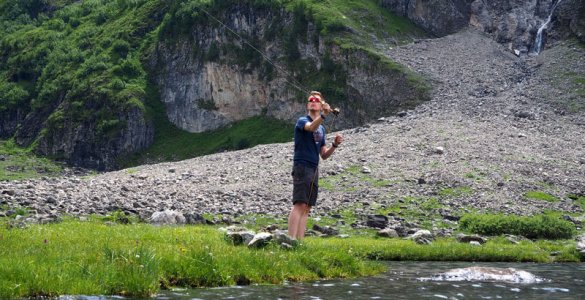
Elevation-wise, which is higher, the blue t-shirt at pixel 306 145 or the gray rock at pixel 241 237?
the blue t-shirt at pixel 306 145

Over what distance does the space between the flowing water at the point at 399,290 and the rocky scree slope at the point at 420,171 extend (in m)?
14.1

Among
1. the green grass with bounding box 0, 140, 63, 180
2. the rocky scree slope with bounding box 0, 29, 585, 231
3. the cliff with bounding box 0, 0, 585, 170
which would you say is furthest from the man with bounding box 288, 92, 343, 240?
the green grass with bounding box 0, 140, 63, 180

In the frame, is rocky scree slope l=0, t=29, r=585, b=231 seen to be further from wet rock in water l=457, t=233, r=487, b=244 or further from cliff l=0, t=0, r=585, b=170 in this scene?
cliff l=0, t=0, r=585, b=170

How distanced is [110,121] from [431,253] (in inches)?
2709

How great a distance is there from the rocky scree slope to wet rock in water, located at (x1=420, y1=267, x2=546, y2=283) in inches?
524

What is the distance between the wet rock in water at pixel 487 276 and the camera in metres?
17.0

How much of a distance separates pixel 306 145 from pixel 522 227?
15104mm

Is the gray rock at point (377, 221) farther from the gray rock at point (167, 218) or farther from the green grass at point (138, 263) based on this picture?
the green grass at point (138, 263)

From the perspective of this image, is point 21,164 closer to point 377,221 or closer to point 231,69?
point 231,69

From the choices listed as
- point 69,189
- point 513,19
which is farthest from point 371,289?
point 513,19

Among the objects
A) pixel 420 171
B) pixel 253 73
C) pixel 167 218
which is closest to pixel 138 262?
pixel 167 218

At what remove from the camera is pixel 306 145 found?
1783 cm

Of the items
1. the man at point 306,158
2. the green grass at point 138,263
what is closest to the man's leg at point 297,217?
the man at point 306,158

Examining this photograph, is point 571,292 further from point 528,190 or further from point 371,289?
point 528,190
